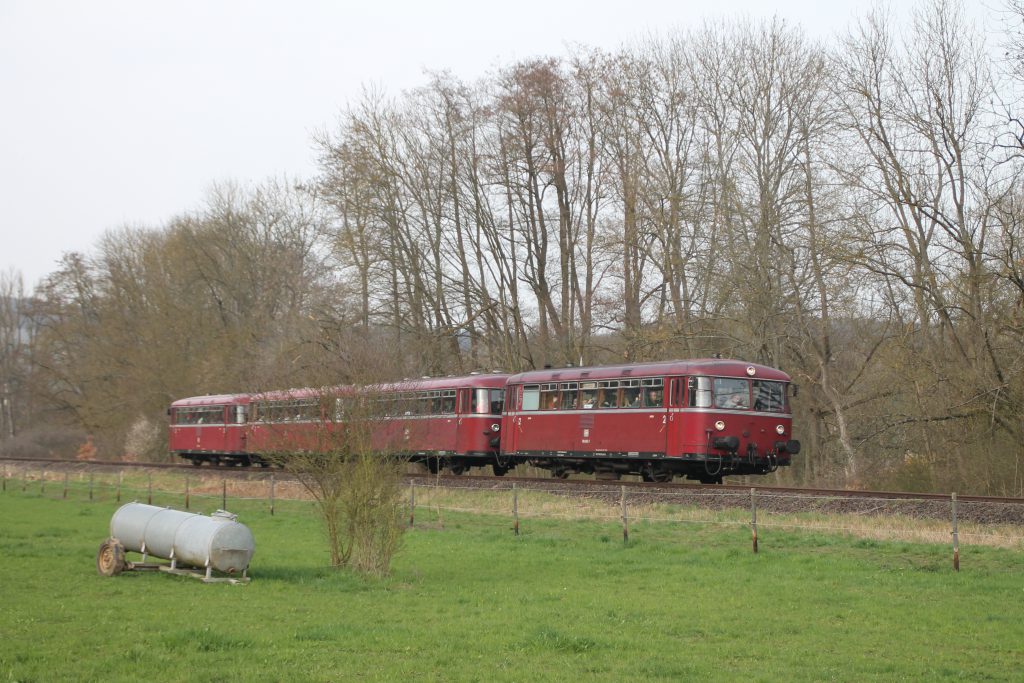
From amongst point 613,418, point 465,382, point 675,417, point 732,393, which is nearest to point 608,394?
point 613,418

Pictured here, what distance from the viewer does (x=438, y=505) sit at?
27.3 metres

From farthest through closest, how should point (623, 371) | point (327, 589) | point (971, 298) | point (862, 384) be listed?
point (862, 384), point (623, 371), point (971, 298), point (327, 589)

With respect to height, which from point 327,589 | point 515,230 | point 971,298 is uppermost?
point 515,230

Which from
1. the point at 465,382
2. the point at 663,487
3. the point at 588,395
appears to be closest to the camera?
the point at 663,487

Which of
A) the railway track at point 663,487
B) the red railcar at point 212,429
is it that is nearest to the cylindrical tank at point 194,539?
the railway track at point 663,487

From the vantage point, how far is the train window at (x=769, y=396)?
92.3 feet

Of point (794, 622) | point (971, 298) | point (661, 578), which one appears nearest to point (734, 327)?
point (971, 298)

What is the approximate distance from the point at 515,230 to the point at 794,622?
35.9 metres

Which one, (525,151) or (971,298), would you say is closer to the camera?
(971,298)

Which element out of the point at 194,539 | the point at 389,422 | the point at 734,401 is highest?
the point at 734,401

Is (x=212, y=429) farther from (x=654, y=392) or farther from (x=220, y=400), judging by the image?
(x=654, y=392)

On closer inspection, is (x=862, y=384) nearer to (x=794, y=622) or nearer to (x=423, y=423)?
(x=423, y=423)

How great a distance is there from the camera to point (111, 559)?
15.5 meters

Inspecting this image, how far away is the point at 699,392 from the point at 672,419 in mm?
998
